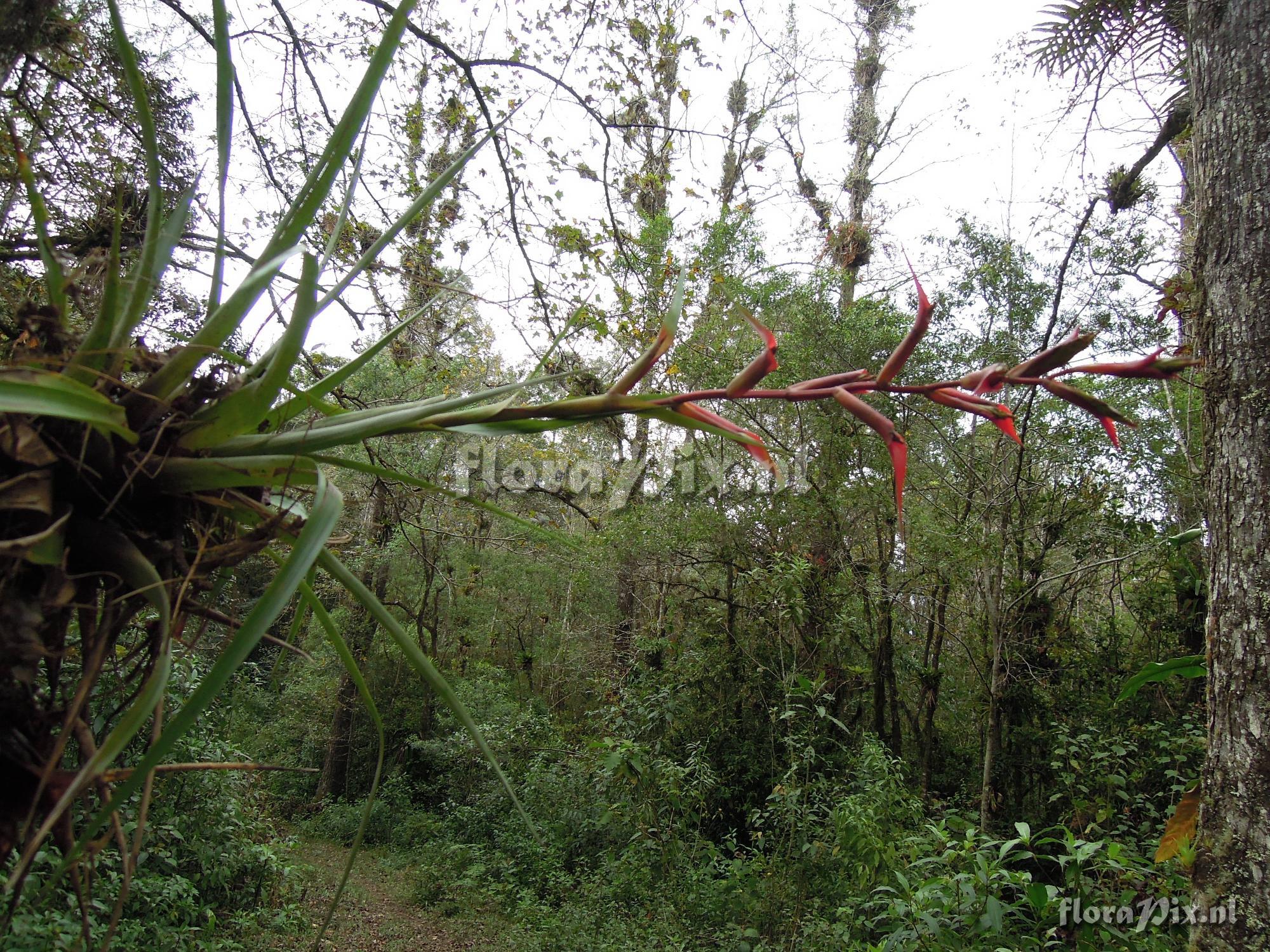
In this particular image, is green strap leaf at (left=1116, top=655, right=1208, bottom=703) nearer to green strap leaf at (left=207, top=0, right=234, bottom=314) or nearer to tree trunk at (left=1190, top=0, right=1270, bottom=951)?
tree trunk at (left=1190, top=0, right=1270, bottom=951)

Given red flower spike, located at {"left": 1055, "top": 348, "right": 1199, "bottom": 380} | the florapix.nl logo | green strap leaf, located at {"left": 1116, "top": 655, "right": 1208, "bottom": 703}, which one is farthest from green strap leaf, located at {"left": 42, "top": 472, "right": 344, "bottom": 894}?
the florapix.nl logo

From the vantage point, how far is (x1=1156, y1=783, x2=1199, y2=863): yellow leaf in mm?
2174

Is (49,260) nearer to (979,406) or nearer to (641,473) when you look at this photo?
(979,406)

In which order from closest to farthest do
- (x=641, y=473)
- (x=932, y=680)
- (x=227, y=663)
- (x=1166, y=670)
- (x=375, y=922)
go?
1. (x=227, y=663)
2. (x=1166, y=670)
3. (x=375, y=922)
4. (x=932, y=680)
5. (x=641, y=473)

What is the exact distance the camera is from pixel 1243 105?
6.42ft

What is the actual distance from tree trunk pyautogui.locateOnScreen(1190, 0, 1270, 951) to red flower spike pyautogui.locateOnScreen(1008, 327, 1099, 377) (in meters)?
1.84

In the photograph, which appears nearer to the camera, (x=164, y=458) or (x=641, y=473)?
(x=164, y=458)

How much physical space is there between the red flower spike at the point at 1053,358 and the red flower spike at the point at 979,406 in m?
0.03

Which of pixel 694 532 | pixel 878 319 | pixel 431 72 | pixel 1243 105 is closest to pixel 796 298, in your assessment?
pixel 878 319

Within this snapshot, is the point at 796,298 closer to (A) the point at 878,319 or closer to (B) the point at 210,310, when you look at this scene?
(A) the point at 878,319

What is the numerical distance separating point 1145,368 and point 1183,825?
2.47 m

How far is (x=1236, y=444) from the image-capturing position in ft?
6.10

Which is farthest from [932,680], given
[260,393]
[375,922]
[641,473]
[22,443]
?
[22,443]

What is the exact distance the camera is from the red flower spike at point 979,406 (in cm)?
45
